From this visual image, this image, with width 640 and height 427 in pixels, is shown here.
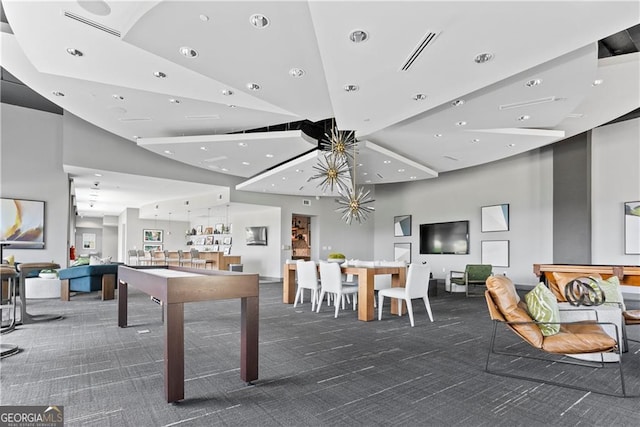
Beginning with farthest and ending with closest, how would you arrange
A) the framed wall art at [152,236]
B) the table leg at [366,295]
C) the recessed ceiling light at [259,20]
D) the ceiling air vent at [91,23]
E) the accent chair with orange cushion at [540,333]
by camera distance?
the framed wall art at [152,236]
the table leg at [366,295]
the ceiling air vent at [91,23]
the recessed ceiling light at [259,20]
the accent chair with orange cushion at [540,333]

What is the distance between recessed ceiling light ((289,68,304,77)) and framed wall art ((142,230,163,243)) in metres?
13.7

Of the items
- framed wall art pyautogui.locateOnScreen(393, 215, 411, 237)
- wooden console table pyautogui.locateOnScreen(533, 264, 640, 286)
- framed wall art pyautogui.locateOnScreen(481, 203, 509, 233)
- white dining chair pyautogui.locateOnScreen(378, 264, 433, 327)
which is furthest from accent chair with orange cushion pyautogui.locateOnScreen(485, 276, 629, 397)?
framed wall art pyautogui.locateOnScreen(393, 215, 411, 237)

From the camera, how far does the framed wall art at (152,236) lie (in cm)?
1548

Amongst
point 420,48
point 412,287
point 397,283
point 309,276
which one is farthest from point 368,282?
point 420,48

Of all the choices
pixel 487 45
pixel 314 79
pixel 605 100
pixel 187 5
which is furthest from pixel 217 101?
pixel 605 100

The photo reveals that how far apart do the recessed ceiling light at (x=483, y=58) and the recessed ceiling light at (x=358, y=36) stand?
1258 millimetres

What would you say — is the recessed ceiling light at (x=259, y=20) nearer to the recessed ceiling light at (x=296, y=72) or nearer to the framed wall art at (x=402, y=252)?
the recessed ceiling light at (x=296, y=72)

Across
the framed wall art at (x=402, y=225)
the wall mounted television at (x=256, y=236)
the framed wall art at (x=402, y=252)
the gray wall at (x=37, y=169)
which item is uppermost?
the gray wall at (x=37, y=169)

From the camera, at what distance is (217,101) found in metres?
5.27

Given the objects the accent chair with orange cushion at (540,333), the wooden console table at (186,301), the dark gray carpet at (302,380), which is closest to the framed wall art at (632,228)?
the dark gray carpet at (302,380)

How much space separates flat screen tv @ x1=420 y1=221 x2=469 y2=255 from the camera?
35.2 feet

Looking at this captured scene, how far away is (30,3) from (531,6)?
14.4ft

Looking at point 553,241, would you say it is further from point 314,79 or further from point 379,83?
point 314,79

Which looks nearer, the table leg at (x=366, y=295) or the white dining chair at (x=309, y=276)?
the table leg at (x=366, y=295)
